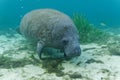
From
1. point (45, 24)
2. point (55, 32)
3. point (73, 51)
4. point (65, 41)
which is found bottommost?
point (73, 51)

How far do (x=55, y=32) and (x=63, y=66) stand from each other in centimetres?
142

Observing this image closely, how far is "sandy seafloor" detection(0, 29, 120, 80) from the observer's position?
7.60 meters

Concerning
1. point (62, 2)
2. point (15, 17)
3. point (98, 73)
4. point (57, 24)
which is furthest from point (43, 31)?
point (62, 2)

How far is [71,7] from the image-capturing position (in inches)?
1230

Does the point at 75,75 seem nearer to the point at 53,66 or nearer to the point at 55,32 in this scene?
the point at 53,66

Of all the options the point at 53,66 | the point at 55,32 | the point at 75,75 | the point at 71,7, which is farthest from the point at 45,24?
the point at 71,7

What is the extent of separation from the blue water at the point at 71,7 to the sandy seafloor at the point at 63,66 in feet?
61.3

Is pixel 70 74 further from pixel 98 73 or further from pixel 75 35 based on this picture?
pixel 75 35

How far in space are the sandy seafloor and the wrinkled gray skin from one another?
57 cm

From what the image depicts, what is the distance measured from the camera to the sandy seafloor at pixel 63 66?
24.9 feet

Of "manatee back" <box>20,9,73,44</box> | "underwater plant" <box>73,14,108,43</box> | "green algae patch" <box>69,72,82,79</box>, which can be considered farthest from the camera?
"underwater plant" <box>73,14,108,43</box>

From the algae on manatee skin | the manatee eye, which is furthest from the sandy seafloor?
the manatee eye

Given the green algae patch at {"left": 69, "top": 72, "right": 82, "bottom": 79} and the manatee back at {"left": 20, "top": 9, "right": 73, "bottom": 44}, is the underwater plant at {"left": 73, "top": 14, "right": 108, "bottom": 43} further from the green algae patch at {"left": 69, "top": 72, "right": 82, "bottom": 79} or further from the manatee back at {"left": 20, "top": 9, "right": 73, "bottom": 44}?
the green algae patch at {"left": 69, "top": 72, "right": 82, "bottom": 79}

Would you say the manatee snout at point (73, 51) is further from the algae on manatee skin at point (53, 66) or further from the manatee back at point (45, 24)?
the manatee back at point (45, 24)
